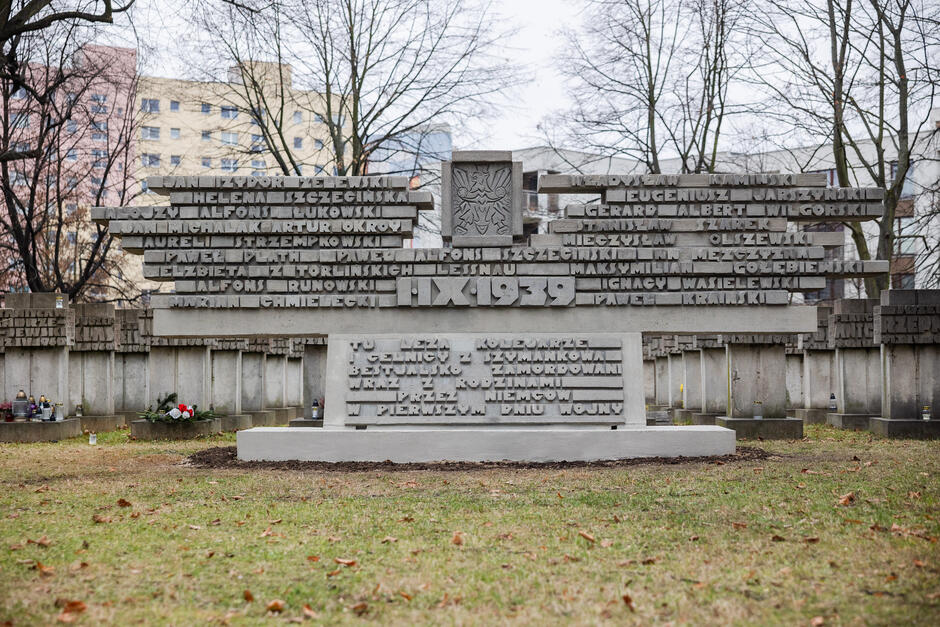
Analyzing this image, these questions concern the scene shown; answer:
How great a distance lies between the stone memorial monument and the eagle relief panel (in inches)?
0.9

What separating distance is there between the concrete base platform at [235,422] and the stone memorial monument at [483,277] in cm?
867

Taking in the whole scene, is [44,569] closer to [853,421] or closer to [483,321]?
[483,321]

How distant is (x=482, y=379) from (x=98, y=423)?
1252 centimetres

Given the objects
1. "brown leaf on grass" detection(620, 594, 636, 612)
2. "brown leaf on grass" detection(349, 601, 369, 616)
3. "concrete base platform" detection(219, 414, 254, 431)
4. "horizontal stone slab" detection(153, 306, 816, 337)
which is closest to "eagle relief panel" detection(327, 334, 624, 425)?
"horizontal stone slab" detection(153, 306, 816, 337)

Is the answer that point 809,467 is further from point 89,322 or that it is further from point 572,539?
point 89,322

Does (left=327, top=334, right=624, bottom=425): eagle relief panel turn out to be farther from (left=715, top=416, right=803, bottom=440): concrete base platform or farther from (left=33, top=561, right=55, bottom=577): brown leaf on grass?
(left=33, top=561, right=55, bottom=577): brown leaf on grass

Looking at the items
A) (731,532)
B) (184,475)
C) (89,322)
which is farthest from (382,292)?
(89,322)

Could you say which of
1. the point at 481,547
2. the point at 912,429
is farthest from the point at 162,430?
the point at 912,429

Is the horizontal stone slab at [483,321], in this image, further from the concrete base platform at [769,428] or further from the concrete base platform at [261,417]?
the concrete base platform at [261,417]

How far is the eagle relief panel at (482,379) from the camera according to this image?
45.6 feet

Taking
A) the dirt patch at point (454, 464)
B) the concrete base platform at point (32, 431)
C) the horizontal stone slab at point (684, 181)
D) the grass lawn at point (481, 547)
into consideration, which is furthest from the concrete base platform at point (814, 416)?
the concrete base platform at point (32, 431)

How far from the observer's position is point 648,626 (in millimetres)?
5469

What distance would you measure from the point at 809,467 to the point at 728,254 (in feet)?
12.3

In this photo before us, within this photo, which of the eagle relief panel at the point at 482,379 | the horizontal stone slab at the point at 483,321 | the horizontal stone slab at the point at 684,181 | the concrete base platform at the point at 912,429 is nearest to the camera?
the eagle relief panel at the point at 482,379
